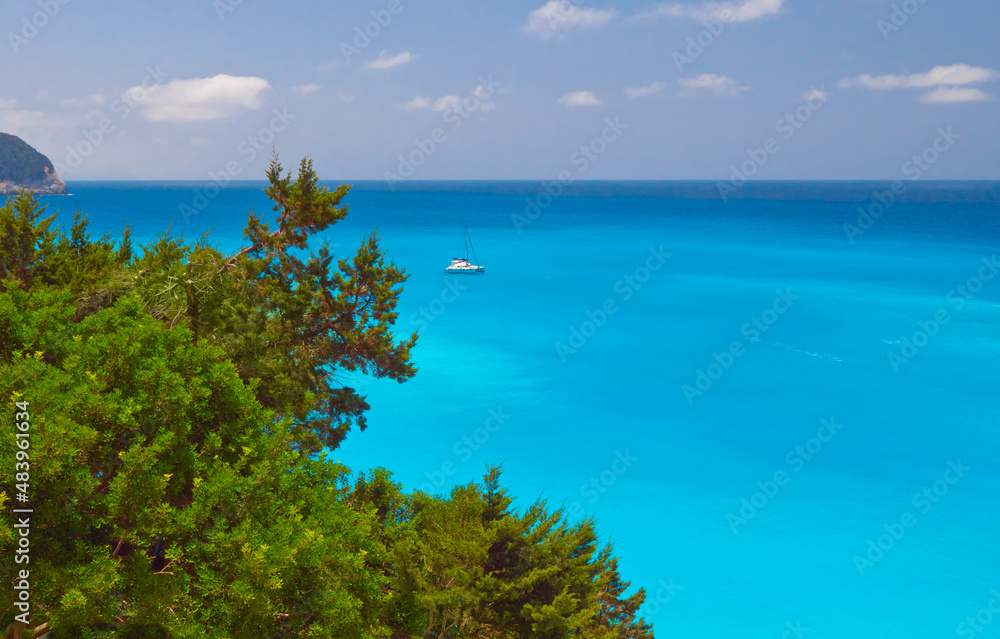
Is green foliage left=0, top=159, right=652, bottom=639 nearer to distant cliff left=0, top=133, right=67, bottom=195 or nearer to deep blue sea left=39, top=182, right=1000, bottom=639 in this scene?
deep blue sea left=39, top=182, right=1000, bottom=639

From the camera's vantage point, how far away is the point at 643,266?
80812mm

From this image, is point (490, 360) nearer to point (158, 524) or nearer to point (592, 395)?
point (592, 395)

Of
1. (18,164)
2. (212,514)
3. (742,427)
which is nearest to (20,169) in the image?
(18,164)

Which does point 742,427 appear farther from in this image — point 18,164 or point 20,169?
point 18,164

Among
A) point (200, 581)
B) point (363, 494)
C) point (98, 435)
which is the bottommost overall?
point (363, 494)

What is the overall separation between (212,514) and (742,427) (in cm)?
3350

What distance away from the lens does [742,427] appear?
1410 inches

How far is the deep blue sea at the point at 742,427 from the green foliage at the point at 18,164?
169262 mm

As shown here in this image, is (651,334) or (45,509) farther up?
(45,509)

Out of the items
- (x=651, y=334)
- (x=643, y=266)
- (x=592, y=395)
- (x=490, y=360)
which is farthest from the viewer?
(x=643, y=266)

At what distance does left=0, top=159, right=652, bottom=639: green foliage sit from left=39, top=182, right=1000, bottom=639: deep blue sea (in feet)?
44.1

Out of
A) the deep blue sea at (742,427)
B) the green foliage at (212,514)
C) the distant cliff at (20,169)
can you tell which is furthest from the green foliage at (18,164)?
the green foliage at (212,514)

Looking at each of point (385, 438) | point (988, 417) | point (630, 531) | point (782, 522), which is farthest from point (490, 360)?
point (988, 417)

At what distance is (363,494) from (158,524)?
6613 mm
